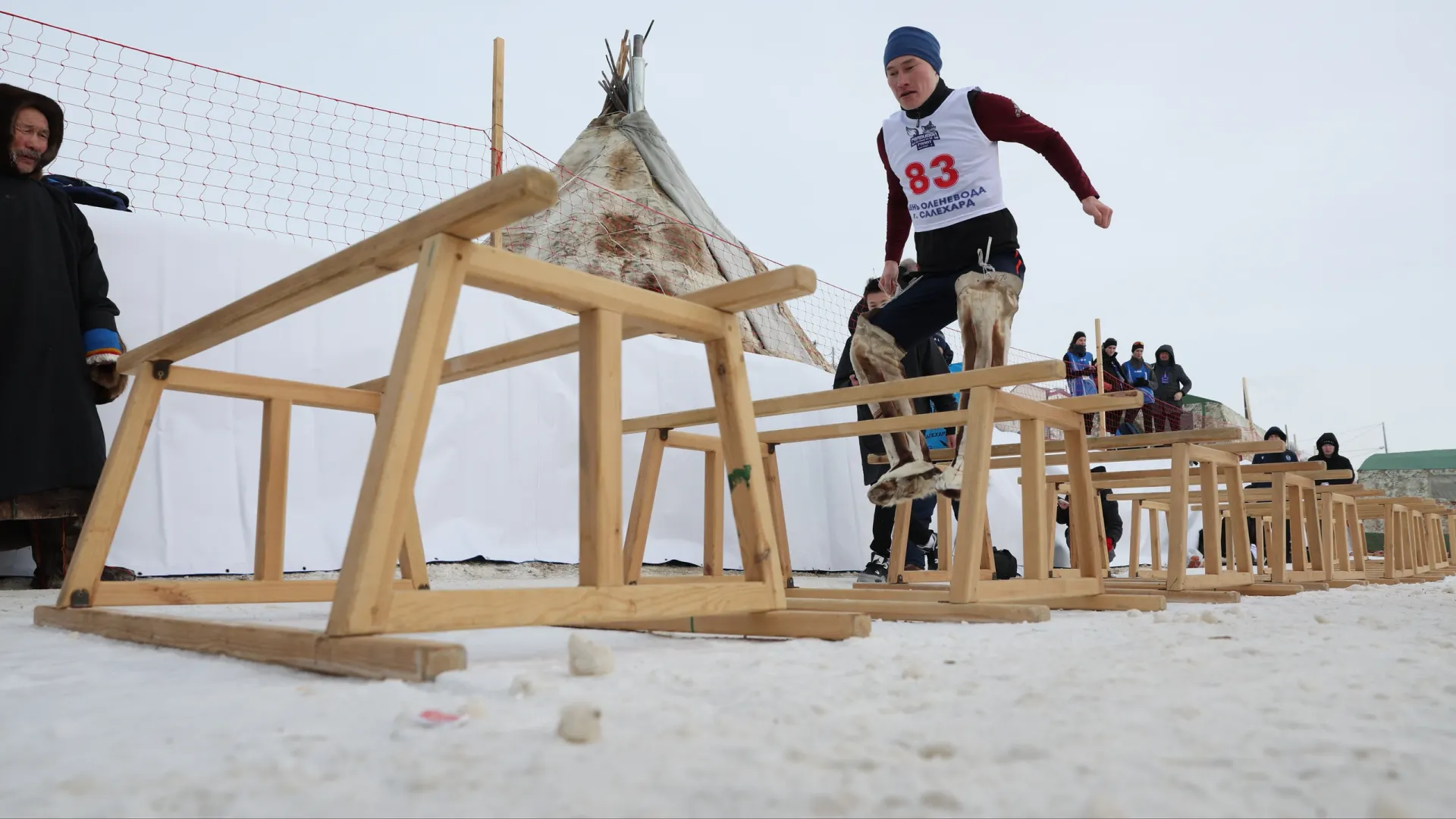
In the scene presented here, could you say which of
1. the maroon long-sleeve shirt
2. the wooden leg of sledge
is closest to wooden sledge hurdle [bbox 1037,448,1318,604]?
the maroon long-sleeve shirt

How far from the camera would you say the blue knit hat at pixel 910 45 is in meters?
2.44

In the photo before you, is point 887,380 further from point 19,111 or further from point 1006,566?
point 19,111

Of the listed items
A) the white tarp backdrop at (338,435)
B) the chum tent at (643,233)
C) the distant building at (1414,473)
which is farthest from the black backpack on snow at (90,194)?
the distant building at (1414,473)

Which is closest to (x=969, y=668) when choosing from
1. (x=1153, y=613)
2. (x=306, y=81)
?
(x=1153, y=613)

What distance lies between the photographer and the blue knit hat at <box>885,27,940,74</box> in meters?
2.44

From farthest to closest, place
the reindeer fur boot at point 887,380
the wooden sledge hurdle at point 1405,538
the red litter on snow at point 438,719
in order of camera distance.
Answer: the wooden sledge hurdle at point 1405,538 < the reindeer fur boot at point 887,380 < the red litter on snow at point 438,719

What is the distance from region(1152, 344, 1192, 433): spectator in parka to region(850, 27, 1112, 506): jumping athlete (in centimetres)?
832

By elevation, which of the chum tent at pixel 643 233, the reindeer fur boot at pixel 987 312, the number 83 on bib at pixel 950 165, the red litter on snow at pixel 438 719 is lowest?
the red litter on snow at pixel 438 719

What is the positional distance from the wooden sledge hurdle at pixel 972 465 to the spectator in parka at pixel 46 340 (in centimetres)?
164

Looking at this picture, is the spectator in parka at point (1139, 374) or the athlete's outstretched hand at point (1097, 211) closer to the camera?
the athlete's outstretched hand at point (1097, 211)

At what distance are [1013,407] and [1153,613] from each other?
2.01ft

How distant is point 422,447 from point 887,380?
5.19 ft

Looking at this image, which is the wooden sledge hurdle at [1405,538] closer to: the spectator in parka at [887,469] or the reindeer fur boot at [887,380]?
the spectator in parka at [887,469]

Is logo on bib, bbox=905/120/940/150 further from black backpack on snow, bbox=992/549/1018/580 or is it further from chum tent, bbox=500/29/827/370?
chum tent, bbox=500/29/827/370
